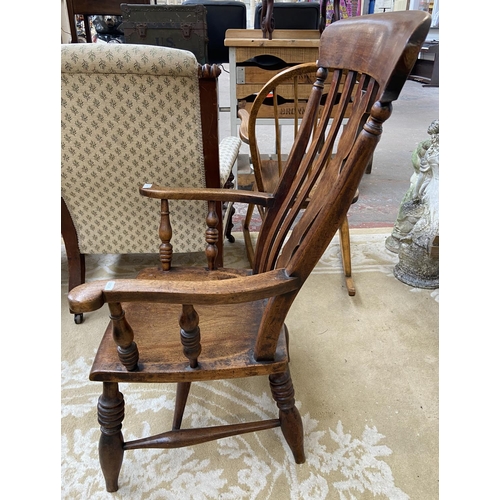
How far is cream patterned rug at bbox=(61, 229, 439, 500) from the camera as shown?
1049 millimetres

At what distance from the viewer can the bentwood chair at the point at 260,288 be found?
0.66m

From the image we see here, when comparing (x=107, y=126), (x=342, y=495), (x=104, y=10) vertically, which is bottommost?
(x=342, y=495)

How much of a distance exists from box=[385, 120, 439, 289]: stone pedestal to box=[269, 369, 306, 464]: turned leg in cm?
106

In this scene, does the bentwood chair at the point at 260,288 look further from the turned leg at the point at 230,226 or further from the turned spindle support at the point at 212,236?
the turned leg at the point at 230,226

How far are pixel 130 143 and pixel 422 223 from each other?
1.28 m

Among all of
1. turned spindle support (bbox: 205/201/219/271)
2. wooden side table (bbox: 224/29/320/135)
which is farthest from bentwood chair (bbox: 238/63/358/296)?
turned spindle support (bbox: 205/201/219/271)

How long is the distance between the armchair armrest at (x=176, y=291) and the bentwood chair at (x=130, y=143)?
1.55 feet

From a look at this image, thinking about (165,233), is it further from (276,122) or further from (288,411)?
(276,122)

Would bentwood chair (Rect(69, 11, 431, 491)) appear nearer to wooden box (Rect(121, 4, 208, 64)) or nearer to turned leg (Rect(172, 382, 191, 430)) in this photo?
turned leg (Rect(172, 382, 191, 430))

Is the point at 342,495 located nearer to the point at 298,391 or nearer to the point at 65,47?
the point at 298,391

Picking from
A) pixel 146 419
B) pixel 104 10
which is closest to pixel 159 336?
pixel 146 419

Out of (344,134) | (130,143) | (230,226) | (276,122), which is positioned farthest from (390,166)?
(344,134)

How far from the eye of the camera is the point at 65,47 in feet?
3.83

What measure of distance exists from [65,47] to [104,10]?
9.09 feet
